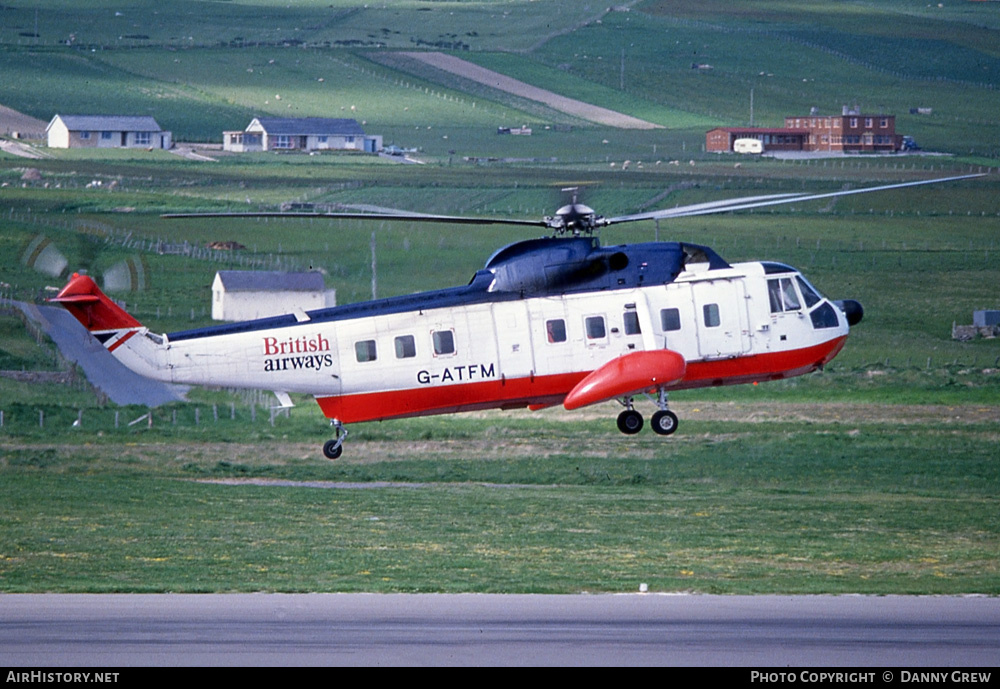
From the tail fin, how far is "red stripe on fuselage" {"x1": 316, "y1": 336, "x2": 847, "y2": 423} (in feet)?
15.1

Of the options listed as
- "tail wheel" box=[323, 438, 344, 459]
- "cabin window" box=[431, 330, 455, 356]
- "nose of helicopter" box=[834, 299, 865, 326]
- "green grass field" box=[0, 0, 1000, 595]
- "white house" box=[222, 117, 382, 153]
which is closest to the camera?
"cabin window" box=[431, 330, 455, 356]

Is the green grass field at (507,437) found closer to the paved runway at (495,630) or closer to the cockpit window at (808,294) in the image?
the paved runway at (495,630)

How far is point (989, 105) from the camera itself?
177875mm

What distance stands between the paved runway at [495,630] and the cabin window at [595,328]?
5.40m

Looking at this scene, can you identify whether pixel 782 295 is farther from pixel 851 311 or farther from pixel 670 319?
pixel 670 319

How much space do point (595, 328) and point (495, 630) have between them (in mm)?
7107

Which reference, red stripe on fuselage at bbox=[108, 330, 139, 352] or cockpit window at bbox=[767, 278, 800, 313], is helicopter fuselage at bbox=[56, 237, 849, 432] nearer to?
red stripe on fuselage at bbox=[108, 330, 139, 352]

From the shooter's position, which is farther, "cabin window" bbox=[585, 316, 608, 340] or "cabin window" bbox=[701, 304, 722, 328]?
"cabin window" bbox=[701, 304, 722, 328]

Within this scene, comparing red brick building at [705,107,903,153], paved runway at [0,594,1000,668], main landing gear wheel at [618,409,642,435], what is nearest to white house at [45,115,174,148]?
red brick building at [705,107,903,153]

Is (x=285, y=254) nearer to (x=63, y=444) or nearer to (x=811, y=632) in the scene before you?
(x=63, y=444)

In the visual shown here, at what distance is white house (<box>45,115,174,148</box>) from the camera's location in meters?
147

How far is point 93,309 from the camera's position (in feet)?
103

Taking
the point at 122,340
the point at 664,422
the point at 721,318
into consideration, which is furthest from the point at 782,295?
the point at 122,340
